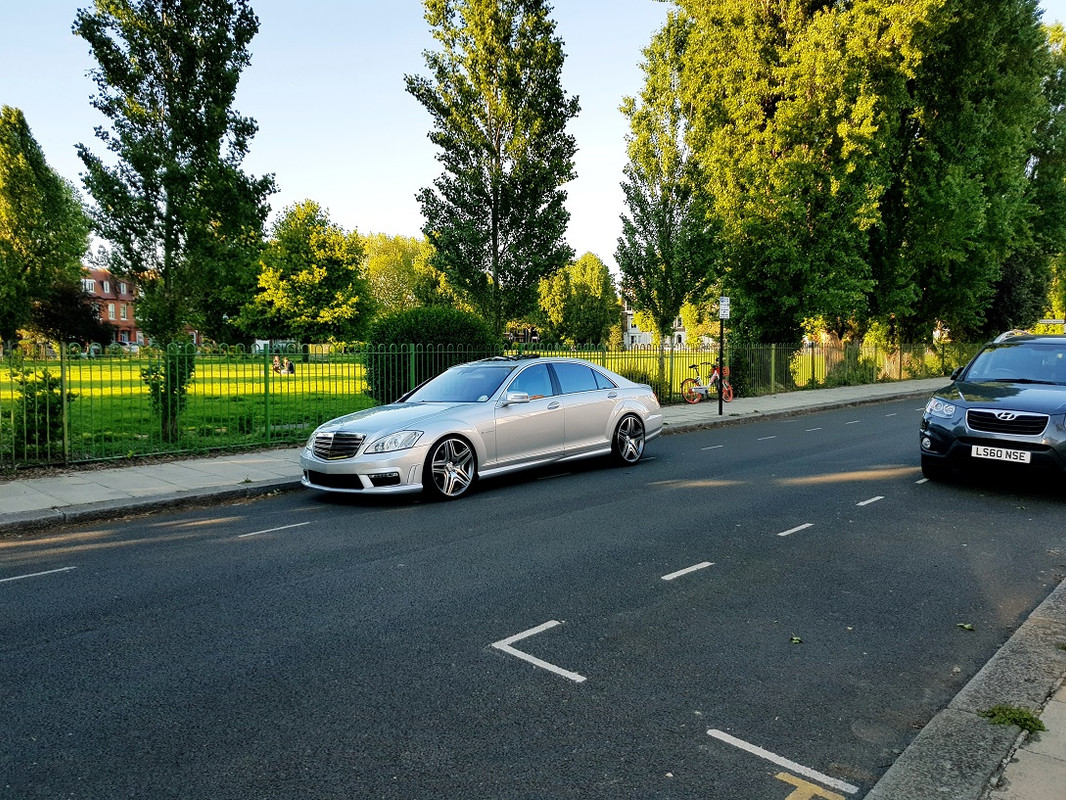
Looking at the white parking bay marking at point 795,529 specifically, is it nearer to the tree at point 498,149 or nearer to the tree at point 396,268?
the tree at point 498,149

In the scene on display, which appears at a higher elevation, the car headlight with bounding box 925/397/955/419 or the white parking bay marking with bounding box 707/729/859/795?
the car headlight with bounding box 925/397/955/419

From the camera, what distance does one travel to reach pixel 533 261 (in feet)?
64.8

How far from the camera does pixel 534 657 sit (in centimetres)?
402

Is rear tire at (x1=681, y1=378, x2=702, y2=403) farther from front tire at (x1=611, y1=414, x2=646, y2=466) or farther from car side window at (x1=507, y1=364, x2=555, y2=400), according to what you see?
car side window at (x1=507, y1=364, x2=555, y2=400)

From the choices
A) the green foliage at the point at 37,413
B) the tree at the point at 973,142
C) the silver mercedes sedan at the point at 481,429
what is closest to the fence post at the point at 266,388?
the green foliage at the point at 37,413

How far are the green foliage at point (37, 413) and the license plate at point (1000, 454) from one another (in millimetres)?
11591

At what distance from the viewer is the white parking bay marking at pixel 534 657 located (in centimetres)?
379

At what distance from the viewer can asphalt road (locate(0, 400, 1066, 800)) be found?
9.73 ft

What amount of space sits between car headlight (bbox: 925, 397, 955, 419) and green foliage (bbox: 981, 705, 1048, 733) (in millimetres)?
6038

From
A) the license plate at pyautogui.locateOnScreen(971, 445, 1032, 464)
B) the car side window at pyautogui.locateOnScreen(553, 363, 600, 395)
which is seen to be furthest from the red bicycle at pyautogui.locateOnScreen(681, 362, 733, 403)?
the license plate at pyautogui.locateOnScreen(971, 445, 1032, 464)

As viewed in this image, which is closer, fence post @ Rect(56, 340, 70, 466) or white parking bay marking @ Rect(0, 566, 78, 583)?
white parking bay marking @ Rect(0, 566, 78, 583)

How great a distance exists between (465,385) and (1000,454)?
625cm

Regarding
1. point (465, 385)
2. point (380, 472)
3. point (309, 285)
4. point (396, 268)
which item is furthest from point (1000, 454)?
point (396, 268)

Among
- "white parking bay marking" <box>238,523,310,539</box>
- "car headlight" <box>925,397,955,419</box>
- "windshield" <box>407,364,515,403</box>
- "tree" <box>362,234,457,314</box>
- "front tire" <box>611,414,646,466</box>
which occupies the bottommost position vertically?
"white parking bay marking" <box>238,523,310,539</box>
